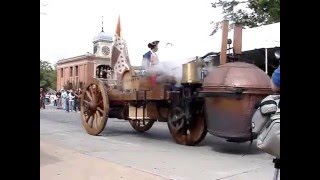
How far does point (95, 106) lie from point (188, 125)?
2.64 meters

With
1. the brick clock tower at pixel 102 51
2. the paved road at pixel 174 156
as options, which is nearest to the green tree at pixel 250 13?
the brick clock tower at pixel 102 51

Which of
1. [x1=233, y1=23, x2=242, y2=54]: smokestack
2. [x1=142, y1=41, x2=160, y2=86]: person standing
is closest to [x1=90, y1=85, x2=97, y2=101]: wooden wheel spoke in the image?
[x1=142, y1=41, x2=160, y2=86]: person standing

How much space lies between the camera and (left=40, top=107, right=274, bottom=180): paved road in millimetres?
4586

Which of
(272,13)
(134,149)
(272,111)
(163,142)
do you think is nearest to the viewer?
(272,111)

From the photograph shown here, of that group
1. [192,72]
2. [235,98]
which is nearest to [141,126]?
[192,72]

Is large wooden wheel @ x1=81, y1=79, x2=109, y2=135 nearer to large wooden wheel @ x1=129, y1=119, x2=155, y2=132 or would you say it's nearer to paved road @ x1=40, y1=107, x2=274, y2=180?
paved road @ x1=40, y1=107, x2=274, y2=180

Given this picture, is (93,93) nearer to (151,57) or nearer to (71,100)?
(151,57)

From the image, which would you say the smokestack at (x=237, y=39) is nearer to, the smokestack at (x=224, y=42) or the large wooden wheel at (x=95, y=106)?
the smokestack at (x=224, y=42)

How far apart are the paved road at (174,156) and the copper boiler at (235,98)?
0.45 m
